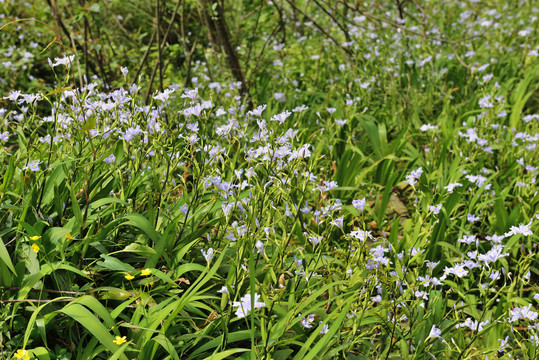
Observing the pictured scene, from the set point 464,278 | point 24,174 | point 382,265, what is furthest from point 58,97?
point 464,278

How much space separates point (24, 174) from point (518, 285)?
2311mm

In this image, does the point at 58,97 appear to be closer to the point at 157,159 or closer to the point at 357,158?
the point at 157,159

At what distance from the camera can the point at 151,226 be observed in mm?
2039

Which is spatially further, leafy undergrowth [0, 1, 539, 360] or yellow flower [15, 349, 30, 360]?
leafy undergrowth [0, 1, 539, 360]

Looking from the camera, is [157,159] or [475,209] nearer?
[157,159]

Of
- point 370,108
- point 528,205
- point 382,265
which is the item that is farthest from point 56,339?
point 370,108

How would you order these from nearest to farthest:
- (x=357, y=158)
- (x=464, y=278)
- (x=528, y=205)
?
(x=464, y=278) → (x=528, y=205) → (x=357, y=158)

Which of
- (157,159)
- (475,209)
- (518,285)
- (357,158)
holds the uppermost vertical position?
(157,159)

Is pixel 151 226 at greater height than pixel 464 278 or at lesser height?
greater

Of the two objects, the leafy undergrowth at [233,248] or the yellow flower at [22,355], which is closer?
the yellow flower at [22,355]

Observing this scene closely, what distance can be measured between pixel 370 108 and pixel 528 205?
1.56 meters

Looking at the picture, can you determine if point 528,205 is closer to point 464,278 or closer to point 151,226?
point 464,278

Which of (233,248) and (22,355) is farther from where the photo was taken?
(233,248)

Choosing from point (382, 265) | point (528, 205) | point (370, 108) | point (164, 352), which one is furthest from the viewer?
point (370, 108)
